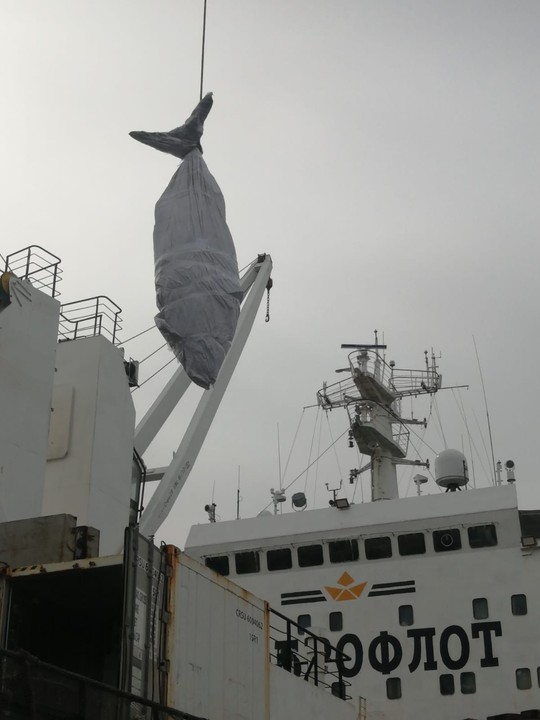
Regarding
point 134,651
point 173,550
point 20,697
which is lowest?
point 20,697

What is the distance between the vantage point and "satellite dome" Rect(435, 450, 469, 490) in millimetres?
28500

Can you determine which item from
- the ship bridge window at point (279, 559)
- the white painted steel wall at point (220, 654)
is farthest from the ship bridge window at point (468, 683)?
the white painted steel wall at point (220, 654)

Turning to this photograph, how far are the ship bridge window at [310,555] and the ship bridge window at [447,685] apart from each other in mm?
4419

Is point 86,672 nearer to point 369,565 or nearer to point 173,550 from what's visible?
point 173,550

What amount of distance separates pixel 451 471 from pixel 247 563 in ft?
20.2

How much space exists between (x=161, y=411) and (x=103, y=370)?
5.05 metres

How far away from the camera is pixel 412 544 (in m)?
26.0

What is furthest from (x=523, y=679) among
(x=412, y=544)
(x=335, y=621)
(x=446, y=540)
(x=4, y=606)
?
(x=4, y=606)

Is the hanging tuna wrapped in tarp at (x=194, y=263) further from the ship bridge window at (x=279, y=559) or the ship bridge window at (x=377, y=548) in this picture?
the ship bridge window at (x=279, y=559)

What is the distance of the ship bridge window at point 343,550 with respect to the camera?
26.4 meters

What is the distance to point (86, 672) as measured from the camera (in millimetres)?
15055

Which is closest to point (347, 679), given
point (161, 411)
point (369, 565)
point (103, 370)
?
point (369, 565)

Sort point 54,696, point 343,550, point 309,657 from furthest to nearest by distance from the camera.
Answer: point 343,550 → point 309,657 → point 54,696

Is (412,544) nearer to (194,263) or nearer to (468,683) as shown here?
(468,683)
